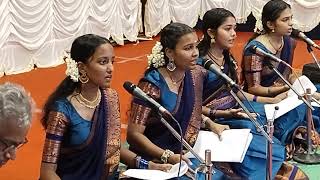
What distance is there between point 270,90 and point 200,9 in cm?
686

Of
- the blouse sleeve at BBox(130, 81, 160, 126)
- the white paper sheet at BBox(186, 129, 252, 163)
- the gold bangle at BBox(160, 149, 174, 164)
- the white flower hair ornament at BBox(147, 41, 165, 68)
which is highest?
the white flower hair ornament at BBox(147, 41, 165, 68)

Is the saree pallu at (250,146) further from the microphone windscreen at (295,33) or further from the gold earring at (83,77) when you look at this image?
the gold earring at (83,77)

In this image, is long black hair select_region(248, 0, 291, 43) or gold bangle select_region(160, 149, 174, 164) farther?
long black hair select_region(248, 0, 291, 43)

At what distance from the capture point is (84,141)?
2658 mm

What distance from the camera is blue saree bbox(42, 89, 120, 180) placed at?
2574mm

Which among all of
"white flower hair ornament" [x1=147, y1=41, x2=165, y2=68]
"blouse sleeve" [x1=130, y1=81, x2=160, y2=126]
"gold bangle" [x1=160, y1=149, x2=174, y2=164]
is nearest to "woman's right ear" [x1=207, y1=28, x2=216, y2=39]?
"white flower hair ornament" [x1=147, y1=41, x2=165, y2=68]

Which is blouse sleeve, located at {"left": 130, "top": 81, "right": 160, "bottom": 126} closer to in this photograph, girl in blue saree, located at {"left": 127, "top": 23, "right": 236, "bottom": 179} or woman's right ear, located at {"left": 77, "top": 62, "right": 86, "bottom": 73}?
girl in blue saree, located at {"left": 127, "top": 23, "right": 236, "bottom": 179}

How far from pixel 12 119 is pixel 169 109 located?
165 cm

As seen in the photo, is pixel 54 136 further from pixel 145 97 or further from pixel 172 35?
pixel 172 35

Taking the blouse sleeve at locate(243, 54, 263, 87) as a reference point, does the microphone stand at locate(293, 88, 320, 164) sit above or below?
below

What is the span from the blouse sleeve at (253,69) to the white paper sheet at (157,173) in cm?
157

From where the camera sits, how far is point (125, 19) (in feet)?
29.8

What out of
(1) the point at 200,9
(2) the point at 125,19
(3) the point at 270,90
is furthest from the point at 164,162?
(1) the point at 200,9

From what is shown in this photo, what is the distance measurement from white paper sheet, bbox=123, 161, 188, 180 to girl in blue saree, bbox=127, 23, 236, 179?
32 centimetres
